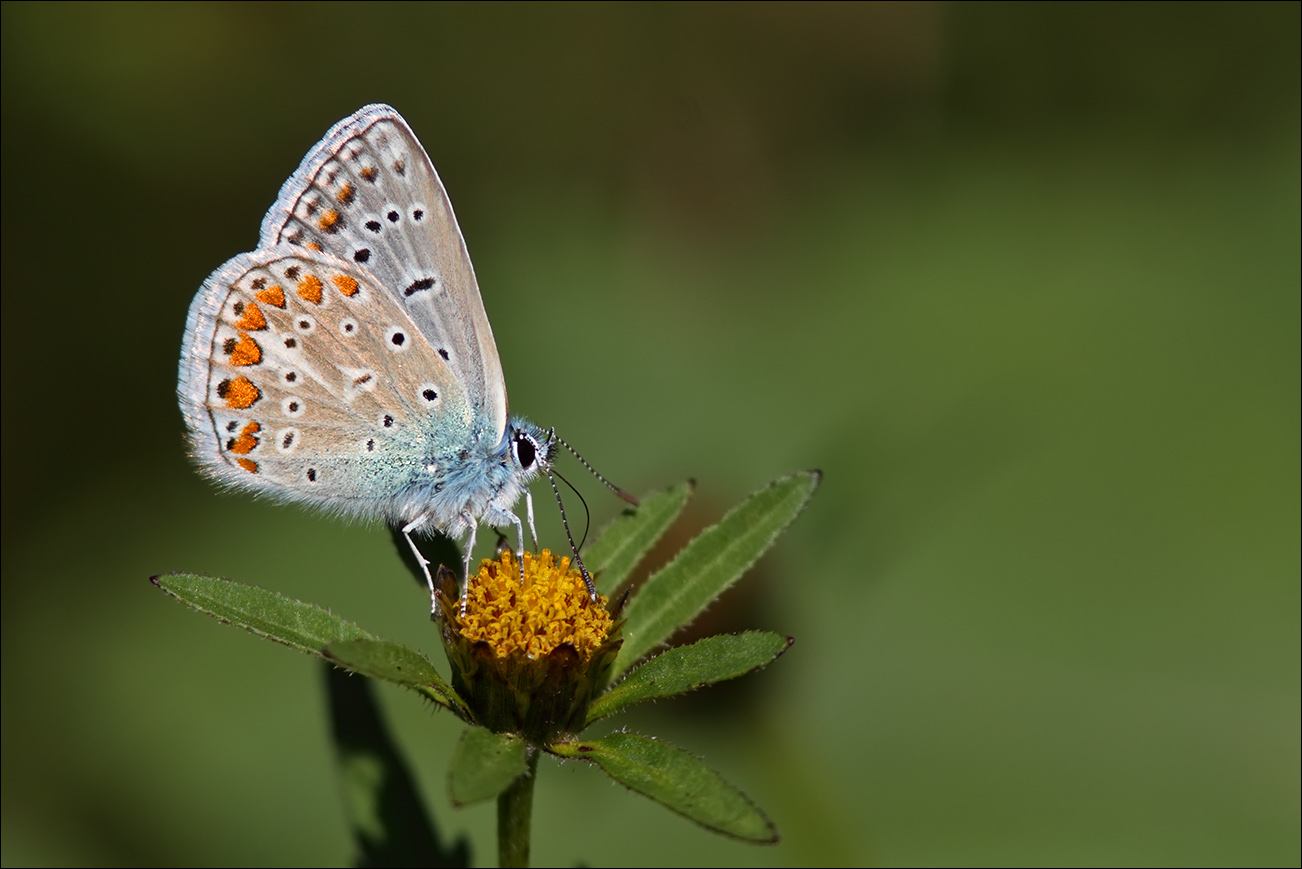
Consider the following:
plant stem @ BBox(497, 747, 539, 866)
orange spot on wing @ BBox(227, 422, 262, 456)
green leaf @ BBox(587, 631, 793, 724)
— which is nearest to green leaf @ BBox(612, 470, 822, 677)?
green leaf @ BBox(587, 631, 793, 724)

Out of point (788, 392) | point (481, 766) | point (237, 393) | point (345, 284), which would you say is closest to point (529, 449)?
point (345, 284)

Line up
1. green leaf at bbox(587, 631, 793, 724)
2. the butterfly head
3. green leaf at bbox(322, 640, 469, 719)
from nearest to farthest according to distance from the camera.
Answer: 1. green leaf at bbox(322, 640, 469, 719)
2. green leaf at bbox(587, 631, 793, 724)
3. the butterfly head

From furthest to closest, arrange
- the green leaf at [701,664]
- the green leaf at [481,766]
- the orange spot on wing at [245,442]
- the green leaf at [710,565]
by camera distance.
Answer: the orange spot on wing at [245,442]
the green leaf at [710,565]
the green leaf at [701,664]
the green leaf at [481,766]

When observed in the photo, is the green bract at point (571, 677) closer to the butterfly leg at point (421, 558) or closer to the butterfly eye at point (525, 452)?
the butterfly leg at point (421, 558)

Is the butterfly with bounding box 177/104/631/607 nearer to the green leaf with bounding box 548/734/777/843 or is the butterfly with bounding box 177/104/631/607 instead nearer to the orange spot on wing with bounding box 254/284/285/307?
the orange spot on wing with bounding box 254/284/285/307

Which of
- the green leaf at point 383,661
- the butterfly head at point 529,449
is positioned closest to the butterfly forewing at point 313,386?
the butterfly head at point 529,449
